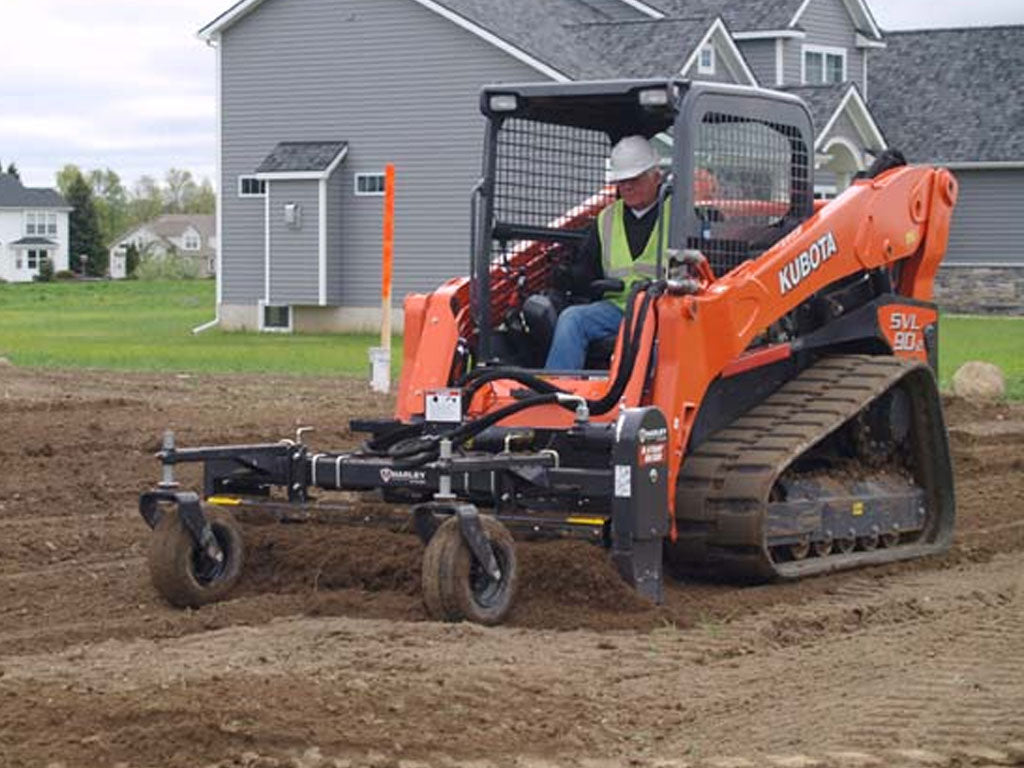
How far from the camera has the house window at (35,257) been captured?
121500mm

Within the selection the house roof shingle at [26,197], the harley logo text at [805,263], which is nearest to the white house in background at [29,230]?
the house roof shingle at [26,197]

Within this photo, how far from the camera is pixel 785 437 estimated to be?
424 inches

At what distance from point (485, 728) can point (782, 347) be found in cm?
457

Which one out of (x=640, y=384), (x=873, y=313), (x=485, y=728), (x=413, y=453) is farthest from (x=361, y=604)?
(x=873, y=313)

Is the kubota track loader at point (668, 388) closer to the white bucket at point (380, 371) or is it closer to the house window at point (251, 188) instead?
the white bucket at point (380, 371)

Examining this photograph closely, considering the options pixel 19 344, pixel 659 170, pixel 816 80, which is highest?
pixel 816 80

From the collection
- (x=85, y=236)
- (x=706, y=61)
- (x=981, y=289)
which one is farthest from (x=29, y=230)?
(x=706, y=61)

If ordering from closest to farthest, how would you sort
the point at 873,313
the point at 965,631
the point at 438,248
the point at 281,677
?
the point at 281,677, the point at 965,631, the point at 873,313, the point at 438,248

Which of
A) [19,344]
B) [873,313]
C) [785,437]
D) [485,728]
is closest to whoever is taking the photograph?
[485,728]

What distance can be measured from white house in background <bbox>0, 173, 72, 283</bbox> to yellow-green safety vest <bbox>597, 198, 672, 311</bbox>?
112183 millimetres

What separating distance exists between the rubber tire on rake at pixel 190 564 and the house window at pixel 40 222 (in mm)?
114740

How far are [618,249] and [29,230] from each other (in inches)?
4561

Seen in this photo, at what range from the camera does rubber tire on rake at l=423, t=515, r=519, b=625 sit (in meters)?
9.10

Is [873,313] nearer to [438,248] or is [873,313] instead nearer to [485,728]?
[485,728]
